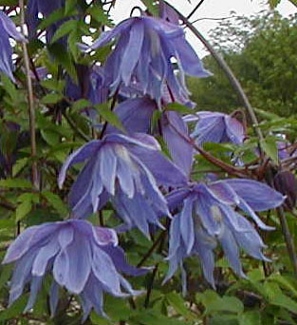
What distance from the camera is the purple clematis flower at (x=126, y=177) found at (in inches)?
27.3

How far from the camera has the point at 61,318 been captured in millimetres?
860

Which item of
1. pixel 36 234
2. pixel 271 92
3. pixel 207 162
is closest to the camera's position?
pixel 36 234

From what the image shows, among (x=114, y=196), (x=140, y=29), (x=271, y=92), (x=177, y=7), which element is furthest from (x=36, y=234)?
(x=271, y=92)

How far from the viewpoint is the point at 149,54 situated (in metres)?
0.75

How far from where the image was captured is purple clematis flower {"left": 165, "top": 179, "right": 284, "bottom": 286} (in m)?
0.71

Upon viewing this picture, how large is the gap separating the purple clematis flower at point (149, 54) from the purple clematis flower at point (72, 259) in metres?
0.13

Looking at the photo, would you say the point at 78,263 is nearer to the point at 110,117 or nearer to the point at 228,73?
the point at 110,117

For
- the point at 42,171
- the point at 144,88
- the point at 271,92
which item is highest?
the point at 144,88

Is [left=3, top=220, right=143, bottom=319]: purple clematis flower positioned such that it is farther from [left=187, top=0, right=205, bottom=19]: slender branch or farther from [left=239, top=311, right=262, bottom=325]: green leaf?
[left=187, top=0, right=205, bottom=19]: slender branch

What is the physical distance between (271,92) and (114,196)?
1213 cm

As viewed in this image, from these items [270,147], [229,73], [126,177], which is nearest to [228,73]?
[229,73]

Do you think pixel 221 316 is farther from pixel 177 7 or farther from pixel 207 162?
pixel 177 7

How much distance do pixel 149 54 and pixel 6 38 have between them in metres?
0.11

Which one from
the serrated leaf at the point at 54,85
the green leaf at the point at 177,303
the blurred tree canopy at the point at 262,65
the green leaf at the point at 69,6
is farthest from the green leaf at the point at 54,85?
the blurred tree canopy at the point at 262,65
